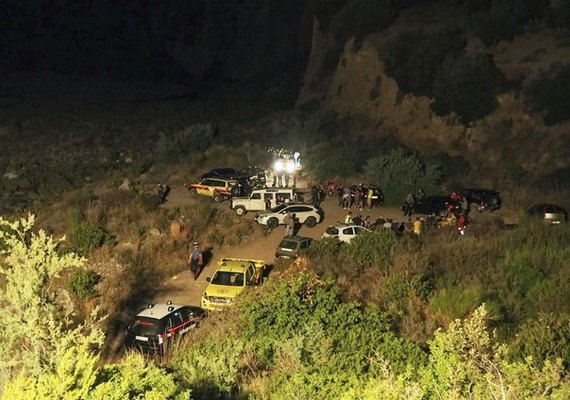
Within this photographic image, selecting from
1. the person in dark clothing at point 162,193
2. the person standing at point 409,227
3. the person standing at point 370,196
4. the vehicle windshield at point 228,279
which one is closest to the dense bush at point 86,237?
the person in dark clothing at point 162,193

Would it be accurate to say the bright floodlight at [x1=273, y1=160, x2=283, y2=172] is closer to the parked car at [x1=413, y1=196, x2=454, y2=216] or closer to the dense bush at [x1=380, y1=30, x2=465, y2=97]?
the parked car at [x1=413, y1=196, x2=454, y2=216]

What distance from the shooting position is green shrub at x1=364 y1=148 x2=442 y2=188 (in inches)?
1620

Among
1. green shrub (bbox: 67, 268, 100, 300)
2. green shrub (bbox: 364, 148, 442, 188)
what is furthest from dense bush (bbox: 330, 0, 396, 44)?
green shrub (bbox: 67, 268, 100, 300)

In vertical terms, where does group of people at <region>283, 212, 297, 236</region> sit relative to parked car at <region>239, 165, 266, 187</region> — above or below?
below

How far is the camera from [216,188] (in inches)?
1554

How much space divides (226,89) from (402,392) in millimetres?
100652

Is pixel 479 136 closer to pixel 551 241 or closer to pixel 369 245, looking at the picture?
pixel 551 241

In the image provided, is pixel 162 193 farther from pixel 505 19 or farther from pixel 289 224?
pixel 505 19

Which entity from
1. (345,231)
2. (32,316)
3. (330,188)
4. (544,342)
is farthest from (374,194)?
(32,316)

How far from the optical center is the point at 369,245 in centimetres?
2605

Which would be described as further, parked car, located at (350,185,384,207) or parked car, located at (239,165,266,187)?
parked car, located at (239,165,266,187)

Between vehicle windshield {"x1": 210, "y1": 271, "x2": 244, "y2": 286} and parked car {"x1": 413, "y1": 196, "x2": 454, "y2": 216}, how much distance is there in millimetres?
14973

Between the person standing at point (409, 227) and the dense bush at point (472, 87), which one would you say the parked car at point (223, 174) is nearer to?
the person standing at point (409, 227)

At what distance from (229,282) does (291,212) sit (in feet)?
34.7
